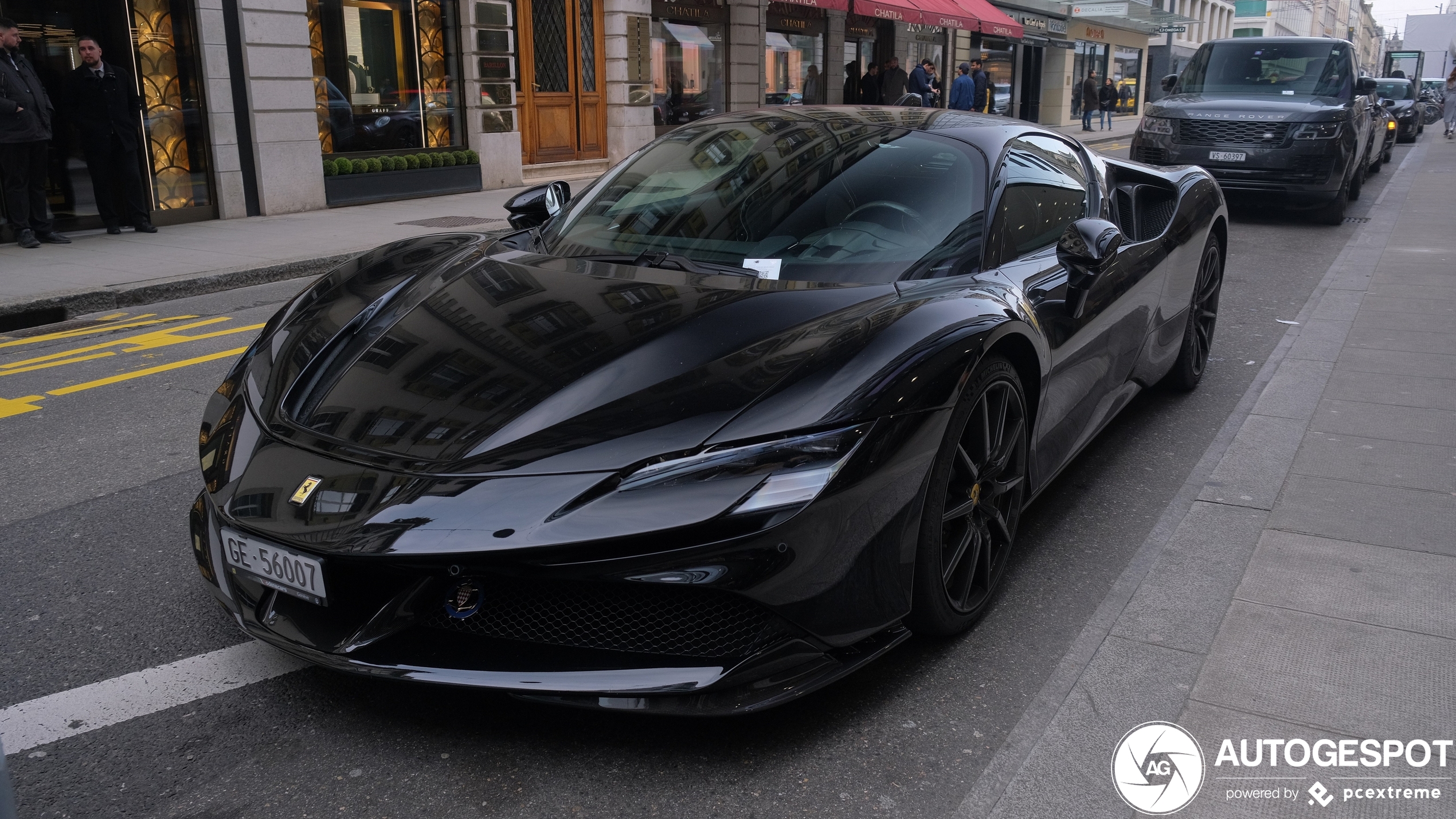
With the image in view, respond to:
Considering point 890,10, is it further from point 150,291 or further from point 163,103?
point 150,291

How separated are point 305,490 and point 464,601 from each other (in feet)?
1.32

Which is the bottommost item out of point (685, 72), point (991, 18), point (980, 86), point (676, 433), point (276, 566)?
point (276, 566)

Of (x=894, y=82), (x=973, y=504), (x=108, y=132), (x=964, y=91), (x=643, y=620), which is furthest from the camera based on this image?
(x=894, y=82)

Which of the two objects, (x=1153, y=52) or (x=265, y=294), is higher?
(x=1153, y=52)

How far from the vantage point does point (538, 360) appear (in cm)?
262

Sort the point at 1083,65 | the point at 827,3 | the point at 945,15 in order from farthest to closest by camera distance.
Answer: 1. the point at 1083,65
2. the point at 945,15
3. the point at 827,3

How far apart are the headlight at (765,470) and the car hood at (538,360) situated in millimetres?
50

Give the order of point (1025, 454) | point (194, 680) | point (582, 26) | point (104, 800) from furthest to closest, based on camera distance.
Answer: point (582, 26) → point (1025, 454) → point (194, 680) → point (104, 800)

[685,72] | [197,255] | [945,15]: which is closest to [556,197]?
[197,255]

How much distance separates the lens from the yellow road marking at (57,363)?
20.1 feet

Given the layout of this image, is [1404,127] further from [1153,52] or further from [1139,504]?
[1139,504]

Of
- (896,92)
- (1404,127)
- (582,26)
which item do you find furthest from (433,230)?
(1404,127)

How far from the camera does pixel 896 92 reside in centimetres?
2258

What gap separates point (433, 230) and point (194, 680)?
31.7ft
